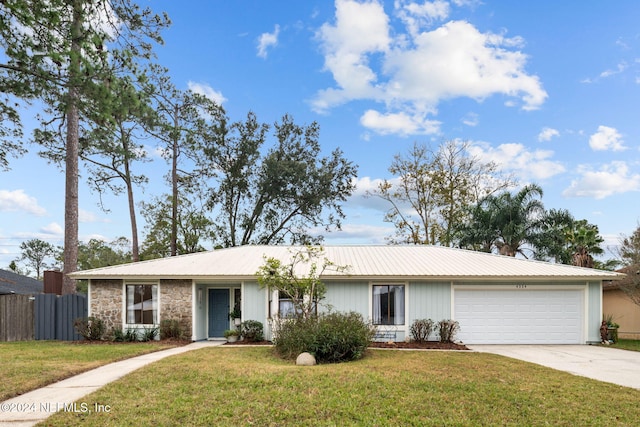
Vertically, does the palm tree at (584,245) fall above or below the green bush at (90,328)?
above

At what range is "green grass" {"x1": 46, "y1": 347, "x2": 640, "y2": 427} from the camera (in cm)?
583

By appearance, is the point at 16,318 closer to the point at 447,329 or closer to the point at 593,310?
the point at 447,329

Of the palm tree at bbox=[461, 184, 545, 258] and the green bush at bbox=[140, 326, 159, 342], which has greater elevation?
the palm tree at bbox=[461, 184, 545, 258]

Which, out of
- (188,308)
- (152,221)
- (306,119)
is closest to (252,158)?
(306,119)

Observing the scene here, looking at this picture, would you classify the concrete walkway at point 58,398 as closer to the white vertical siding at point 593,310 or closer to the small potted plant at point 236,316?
the small potted plant at point 236,316

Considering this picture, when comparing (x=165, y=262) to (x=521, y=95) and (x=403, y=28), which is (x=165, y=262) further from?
(x=521, y=95)

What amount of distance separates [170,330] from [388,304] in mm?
7304

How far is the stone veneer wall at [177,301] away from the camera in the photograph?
558 inches

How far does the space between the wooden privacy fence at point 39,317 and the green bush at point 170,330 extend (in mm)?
3561

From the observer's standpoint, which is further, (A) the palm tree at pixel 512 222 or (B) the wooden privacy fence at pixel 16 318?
(A) the palm tree at pixel 512 222

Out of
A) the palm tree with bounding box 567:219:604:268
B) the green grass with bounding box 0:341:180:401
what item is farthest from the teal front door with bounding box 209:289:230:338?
the palm tree with bounding box 567:219:604:268

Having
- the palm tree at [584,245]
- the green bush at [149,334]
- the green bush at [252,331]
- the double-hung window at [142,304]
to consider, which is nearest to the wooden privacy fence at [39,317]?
the double-hung window at [142,304]

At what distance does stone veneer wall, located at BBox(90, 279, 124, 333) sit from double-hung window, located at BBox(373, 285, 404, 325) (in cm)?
870

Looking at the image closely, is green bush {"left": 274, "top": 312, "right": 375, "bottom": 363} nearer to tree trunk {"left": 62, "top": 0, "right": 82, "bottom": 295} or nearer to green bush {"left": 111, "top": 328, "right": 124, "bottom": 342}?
green bush {"left": 111, "top": 328, "right": 124, "bottom": 342}
